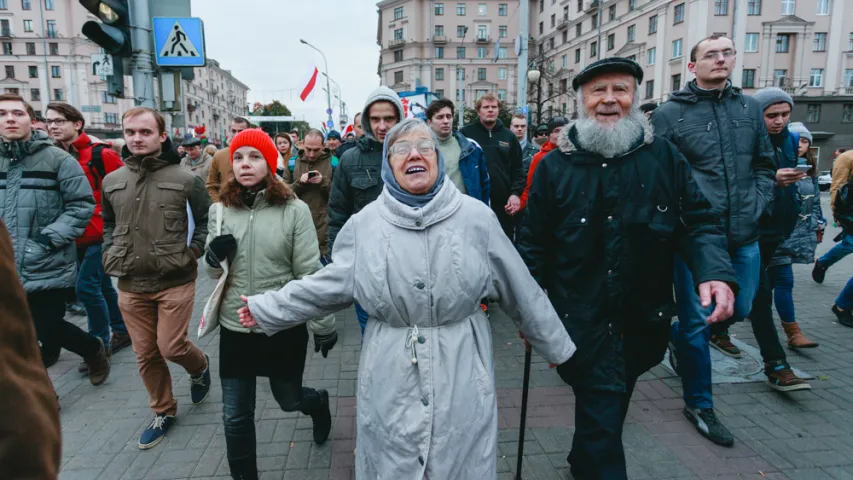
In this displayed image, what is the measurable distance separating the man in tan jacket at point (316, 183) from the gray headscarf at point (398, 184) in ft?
11.8

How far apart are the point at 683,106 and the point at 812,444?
2358 mm

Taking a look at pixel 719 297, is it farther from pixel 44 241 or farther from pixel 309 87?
pixel 309 87

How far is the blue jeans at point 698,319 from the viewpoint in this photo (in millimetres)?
3467

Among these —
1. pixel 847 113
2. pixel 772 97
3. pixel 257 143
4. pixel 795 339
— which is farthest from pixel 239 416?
pixel 847 113

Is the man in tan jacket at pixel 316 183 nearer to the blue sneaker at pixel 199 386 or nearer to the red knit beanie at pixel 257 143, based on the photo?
the blue sneaker at pixel 199 386

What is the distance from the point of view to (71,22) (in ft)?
230

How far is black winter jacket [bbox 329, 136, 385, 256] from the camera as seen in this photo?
13.8ft

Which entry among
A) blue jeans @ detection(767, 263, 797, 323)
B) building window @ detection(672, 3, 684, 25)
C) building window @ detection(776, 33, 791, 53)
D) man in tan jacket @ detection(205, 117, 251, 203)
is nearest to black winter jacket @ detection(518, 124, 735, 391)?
blue jeans @ detection(767, 263, 797, 323)

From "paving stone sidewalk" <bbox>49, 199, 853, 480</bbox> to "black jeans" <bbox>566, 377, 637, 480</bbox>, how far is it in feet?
2.24

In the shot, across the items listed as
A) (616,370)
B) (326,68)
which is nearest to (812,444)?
(616,370)

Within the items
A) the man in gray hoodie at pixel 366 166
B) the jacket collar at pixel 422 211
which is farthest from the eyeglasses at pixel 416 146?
the man in gray hoodie at pixel 366 166

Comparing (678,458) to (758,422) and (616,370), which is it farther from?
(616,370)

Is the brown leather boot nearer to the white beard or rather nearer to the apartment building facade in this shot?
the white beard

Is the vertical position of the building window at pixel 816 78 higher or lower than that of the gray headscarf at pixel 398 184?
higher
